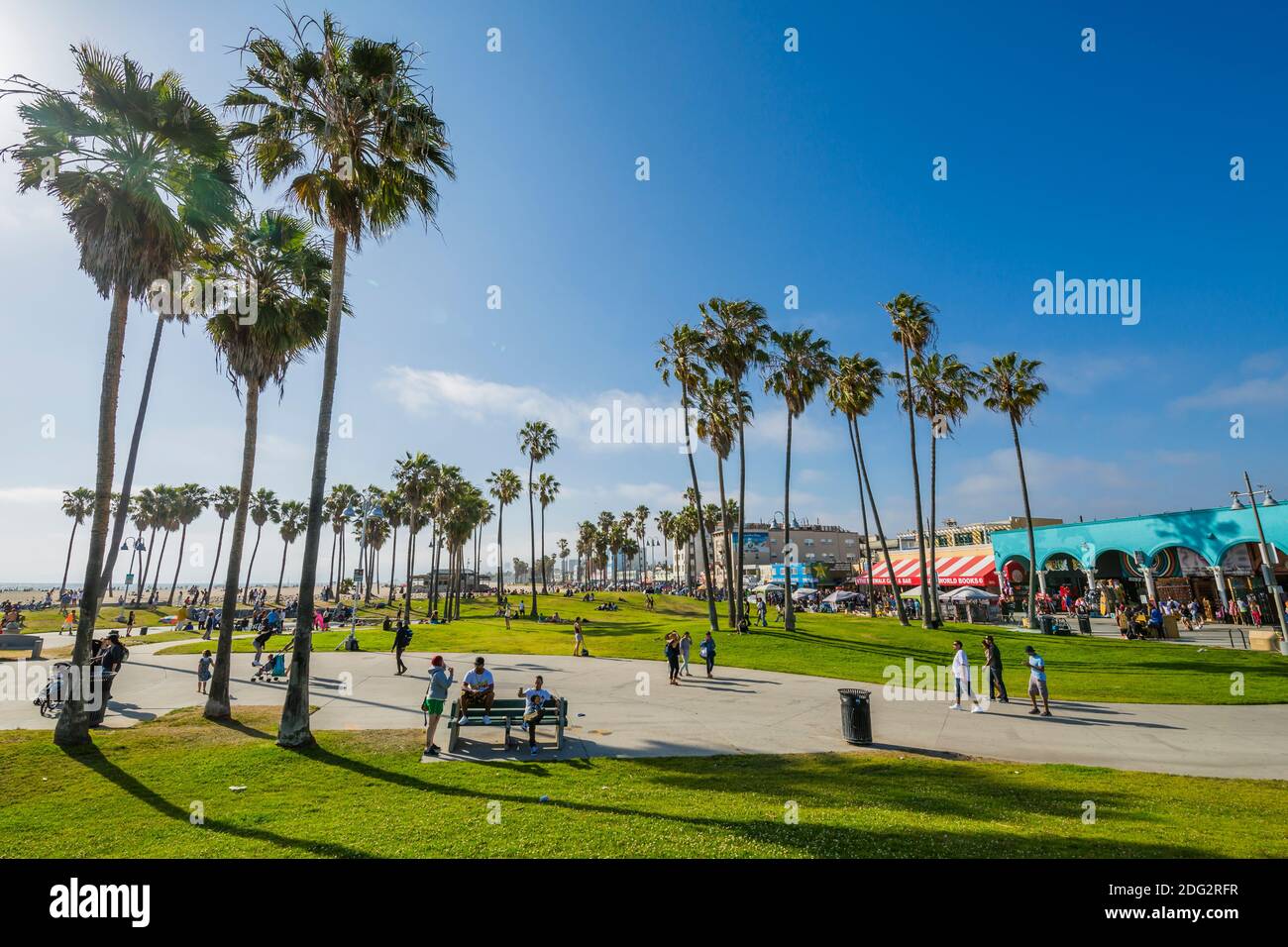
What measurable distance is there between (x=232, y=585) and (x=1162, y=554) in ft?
166

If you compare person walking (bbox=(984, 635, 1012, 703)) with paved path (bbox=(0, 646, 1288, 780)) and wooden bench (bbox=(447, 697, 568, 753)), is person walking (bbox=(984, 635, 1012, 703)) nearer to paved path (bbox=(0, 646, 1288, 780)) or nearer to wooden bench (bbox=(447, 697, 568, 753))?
paved path (bbox=(0, 646, 1288, 780))

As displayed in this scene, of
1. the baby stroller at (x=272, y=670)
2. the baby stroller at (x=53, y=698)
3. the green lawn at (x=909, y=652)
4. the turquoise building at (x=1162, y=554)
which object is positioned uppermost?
the turquoise building at (x=1162, y=554)

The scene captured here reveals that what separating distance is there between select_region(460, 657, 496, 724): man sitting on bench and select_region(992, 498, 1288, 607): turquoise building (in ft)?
129

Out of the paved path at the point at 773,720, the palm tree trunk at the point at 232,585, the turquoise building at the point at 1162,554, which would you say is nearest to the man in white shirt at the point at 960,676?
the paved path at the point at 773,720

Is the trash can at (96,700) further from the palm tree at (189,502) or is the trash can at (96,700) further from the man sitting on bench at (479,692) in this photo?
the palm tree at (189,502)

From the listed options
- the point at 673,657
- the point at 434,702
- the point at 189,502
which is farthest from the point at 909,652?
the point at 189,502

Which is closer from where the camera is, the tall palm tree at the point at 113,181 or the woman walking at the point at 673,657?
the tall palm tree at the point at 113,181

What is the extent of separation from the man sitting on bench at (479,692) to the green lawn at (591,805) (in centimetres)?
148

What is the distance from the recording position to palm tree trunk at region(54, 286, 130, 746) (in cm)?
1144

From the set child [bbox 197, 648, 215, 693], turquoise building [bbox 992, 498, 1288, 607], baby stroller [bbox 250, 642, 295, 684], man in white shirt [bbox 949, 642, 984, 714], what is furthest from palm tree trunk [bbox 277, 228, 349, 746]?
turquoise building [bbox 992, 498, 1288, 607]

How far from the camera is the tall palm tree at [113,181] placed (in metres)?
12.4
